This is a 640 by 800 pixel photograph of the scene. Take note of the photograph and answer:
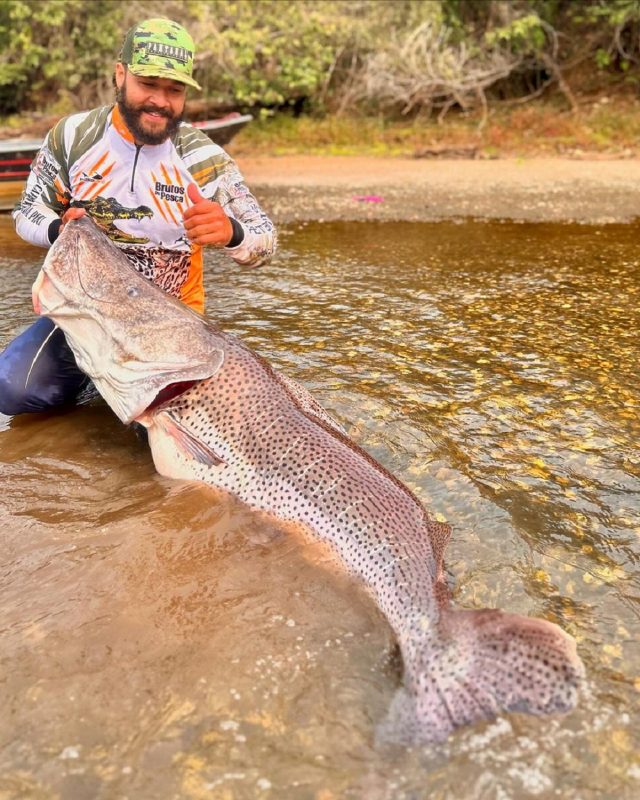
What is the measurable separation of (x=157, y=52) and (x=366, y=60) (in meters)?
16.3

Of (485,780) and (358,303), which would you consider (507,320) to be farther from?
(485,780)

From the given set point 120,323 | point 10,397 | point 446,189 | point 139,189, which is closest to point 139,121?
point 139,189

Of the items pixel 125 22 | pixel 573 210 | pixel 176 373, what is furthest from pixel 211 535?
pixel 125 22

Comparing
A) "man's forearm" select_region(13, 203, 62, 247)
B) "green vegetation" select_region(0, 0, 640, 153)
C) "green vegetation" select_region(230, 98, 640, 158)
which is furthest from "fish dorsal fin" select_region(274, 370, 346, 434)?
"green vegetation" select_region(0, 0, 640, 153)

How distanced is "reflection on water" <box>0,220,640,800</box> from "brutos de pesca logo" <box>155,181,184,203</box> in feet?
4.55

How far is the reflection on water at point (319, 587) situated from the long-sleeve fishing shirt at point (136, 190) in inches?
44.1

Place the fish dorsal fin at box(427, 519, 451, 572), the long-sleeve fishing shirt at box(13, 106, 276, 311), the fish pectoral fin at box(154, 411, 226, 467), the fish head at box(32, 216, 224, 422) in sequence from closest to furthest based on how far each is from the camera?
the fish dorsal fin at box(427, 519, 451, 572) → the fish pectoral fin at box(154, 411, 226, 467) → the fish head at box(32, 216, 224, 422) → the long-sleeve fishing shirt at box(13, 106, 276, 311)

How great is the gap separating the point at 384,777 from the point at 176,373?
2085mm

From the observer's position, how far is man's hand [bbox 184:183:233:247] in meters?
3.93

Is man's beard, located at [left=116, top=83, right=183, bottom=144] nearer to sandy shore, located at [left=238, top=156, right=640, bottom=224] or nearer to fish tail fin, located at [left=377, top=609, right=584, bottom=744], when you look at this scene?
fish tail fin, located at [left=377, top=609, right=584, bottom=744]

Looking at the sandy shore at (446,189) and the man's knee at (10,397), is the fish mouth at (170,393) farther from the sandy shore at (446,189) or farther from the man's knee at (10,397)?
the sandy shore at (446,189)

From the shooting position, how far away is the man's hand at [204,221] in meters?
3.93

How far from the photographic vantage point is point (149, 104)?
13.8 ft

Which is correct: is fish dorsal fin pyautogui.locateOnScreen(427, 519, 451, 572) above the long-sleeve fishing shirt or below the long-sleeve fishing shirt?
below
